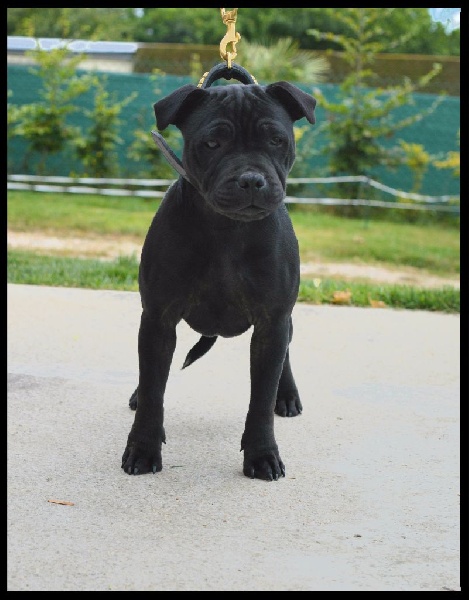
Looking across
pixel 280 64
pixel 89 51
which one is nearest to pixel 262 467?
pixel 280 64

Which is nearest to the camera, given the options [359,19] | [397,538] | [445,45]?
Answer: [397,538]

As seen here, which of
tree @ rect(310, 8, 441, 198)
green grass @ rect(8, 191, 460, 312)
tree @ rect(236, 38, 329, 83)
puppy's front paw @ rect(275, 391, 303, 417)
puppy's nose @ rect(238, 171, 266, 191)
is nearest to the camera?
puppy's nose @ rect(238, 171, 266, 191)

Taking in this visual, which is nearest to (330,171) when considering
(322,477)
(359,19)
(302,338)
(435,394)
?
(359,19)

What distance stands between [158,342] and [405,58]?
12668 mm

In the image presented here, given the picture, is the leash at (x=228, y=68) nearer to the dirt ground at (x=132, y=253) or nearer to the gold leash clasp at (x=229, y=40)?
the gold leash clasp at (x=229, y=40)

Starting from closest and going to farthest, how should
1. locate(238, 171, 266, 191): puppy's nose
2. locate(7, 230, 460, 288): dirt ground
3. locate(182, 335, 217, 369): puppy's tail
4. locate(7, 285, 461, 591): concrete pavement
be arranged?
1. locate(7, 285, 461, 591): concrete pavement
2. locate(238, 171, 266, 191): puppy's nose
3. locate(182, 335, 217, 369): puppy's tail
4. locate(7, 230, 460, 288): dirt ground

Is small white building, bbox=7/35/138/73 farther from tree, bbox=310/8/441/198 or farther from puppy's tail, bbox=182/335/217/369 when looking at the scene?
puppy's tail, bbox=182/335/217/369

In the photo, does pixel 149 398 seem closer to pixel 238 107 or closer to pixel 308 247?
pixel 238 107

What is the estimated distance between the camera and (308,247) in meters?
10.0

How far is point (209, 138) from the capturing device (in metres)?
3.26

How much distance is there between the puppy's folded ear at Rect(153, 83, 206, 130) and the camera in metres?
3.37

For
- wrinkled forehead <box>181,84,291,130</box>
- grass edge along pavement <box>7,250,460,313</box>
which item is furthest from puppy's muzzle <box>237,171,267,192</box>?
grass edge along pavement <box>7,250,460,313</box>

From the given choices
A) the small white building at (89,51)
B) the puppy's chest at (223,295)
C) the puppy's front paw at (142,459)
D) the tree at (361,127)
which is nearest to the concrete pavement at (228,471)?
the puppy's front paw at (142,459)

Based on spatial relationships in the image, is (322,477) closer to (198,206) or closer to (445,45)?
(198,206)
